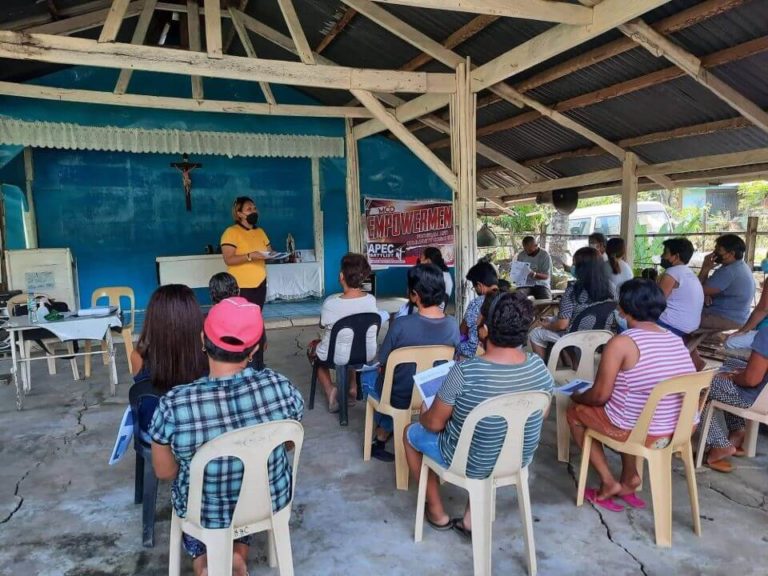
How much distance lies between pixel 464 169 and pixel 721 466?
10.3 feet

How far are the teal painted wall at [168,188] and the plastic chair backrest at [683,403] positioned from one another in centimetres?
641

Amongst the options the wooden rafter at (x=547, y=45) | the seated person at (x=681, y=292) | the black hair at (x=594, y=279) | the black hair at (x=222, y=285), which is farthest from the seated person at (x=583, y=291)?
the black hair at (x=222, y=285)

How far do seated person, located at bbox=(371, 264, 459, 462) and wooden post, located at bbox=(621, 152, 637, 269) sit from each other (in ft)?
13.7

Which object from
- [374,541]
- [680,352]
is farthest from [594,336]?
[374,541]

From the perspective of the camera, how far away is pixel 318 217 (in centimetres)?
819

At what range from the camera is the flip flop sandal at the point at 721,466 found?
2689mm

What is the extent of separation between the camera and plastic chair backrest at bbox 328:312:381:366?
3.22 metres

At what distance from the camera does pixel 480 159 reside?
27.3ft

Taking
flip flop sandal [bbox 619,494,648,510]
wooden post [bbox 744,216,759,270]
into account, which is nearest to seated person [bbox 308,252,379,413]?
flip flop sandal [bbox 619,494,648,510]

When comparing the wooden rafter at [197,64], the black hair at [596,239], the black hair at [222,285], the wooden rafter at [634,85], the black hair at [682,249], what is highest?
the wooden rafter at [197,64]

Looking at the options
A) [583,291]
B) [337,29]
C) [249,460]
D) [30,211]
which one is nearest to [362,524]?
[249,460]

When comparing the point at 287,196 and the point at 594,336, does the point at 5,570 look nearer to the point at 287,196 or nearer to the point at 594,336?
the point at 594,336

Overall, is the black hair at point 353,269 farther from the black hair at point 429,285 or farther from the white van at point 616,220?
the white van at point 616,220

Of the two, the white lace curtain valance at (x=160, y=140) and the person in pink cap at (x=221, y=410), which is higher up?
the white lace curtain valance at (x=160, y=140)
